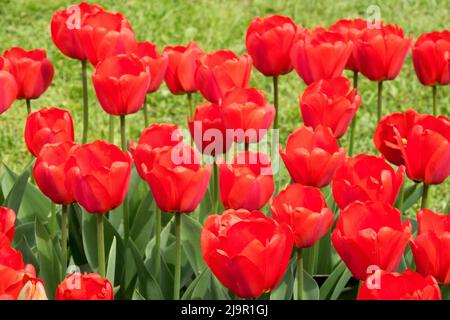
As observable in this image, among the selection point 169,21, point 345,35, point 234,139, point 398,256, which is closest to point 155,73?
point 234,139

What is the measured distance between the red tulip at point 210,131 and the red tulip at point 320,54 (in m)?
0.42

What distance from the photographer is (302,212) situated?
1.97 meters

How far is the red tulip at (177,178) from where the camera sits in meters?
1.99

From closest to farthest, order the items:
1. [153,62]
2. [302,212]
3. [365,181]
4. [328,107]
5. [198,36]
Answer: [302,212]
[365,181]
[328,107]
[153,62]
[198,36]

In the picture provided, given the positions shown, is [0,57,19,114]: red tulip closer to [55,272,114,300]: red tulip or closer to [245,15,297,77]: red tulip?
[245,15,297,77]: red tulip

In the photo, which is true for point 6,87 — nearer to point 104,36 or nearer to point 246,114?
point 104,36

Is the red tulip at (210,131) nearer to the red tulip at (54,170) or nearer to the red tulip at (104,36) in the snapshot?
the red tulip at (54,170)

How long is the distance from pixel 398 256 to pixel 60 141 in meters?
0.92

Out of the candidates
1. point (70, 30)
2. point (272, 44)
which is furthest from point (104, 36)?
point (272, 44)

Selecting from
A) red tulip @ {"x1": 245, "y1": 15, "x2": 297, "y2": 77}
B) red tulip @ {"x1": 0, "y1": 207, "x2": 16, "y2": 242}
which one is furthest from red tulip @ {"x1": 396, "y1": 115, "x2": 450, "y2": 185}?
Result: red tulip @ {"x1": 0, "y1": 207, "x2": 16, "y2": 242}

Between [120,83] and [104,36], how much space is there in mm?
330

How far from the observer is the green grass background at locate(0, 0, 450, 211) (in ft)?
16.4

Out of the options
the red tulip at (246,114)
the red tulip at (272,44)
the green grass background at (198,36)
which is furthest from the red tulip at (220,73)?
the green grass background at (198,36)

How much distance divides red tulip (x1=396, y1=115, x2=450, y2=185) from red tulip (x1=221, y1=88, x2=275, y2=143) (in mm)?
350
